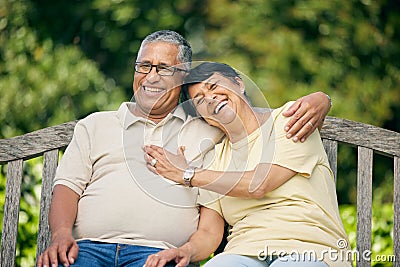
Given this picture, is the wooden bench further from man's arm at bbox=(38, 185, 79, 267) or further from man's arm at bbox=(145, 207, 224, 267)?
man's arm at bbox=(145, 207, 224, 267)

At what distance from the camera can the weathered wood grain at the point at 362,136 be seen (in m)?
3.16

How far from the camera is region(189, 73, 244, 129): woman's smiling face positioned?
296cm

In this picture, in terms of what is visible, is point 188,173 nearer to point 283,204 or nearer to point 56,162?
point 283,204

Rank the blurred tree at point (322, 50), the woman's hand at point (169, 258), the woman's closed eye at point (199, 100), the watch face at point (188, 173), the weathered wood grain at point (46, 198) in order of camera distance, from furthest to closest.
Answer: the blurred tree at point (322, 50)
the weathered wood grain at point (46, 198)
the woman's closed eye at point (199, 100)
the watch face at point (188, 173)
the woman's hand at point (169, 258)

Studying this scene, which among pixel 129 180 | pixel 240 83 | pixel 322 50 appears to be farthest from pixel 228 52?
pixel 129 180

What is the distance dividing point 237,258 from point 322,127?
0.66 meters

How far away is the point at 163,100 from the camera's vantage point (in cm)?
313

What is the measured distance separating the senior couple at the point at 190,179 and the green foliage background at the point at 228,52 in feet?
6.36

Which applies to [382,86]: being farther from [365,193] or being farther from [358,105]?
[365,193]

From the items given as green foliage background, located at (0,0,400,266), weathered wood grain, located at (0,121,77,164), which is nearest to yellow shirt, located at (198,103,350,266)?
weathered wood grain, located at (0,121,77,164)

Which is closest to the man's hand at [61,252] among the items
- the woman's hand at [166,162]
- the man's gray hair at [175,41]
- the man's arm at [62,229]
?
the man's arm at [62,229]

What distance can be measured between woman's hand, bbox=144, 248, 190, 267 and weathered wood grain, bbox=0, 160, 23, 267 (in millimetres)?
552

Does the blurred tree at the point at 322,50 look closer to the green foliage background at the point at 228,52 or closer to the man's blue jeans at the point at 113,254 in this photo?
the green foliage background at the point at 228,52

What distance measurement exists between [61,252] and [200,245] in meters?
0.46
